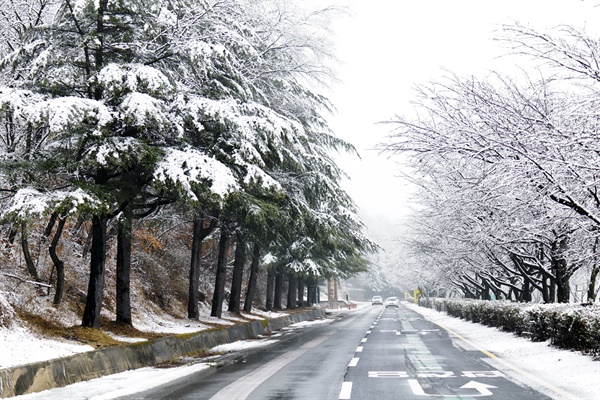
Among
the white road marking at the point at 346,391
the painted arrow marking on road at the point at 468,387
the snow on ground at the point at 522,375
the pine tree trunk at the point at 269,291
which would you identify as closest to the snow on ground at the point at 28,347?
the snow on ground at the point at 522,375

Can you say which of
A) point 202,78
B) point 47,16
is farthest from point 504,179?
point 47,16

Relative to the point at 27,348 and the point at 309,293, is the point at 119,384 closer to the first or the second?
the point at 27,348

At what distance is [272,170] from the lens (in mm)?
20531

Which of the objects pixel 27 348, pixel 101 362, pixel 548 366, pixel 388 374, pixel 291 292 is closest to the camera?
pixel 27 348

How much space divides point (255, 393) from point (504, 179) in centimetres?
481

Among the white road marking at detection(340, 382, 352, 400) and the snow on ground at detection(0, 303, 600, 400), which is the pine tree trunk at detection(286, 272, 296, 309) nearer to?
the snow on ground at detection(0, 303, 600, 400)

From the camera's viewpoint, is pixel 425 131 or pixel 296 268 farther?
pixel 296 268

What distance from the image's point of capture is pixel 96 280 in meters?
14.5

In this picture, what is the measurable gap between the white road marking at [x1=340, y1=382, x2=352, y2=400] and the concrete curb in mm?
4682

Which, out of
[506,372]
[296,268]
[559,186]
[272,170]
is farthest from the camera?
[296,268]

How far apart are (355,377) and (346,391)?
5.31 feet

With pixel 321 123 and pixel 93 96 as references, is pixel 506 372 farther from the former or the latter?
pixel 321 123

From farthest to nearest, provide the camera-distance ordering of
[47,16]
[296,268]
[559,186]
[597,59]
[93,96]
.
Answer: [296,268] → [47,16] → [93,96] → [559,186] → [597,59]

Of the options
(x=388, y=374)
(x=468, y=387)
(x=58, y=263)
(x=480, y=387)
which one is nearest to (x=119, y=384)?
(x=388, y=374)
